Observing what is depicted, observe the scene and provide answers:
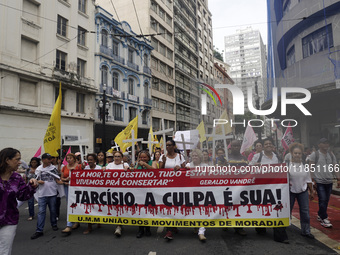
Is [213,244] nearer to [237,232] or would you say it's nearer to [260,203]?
[237,232]

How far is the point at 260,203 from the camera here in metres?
4.53

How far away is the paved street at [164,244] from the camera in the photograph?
13.4 feet

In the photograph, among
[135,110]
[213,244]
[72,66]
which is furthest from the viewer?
[135,110]

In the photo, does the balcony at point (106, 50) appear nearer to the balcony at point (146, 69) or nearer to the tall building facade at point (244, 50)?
the balcony at point (146, 69)

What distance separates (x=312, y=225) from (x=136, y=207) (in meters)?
3.59

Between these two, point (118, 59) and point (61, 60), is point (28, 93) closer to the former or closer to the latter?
point (61, 60)

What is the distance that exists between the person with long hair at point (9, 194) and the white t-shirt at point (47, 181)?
234cm

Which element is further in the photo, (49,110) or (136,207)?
(49,110)

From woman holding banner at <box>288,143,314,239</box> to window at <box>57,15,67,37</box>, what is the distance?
20236 millimetres

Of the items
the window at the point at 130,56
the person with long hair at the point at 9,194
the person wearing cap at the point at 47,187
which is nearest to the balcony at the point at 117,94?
the window at the point at 130,56

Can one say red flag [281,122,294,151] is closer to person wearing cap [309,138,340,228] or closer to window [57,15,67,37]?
person wearing cap [309,138,340,228]

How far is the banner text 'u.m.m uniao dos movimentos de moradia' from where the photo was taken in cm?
452

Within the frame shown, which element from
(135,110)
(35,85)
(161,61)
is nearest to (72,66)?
(35,85)

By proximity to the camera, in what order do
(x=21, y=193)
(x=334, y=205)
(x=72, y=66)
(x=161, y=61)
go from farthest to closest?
1. (x=161, y=61)
2. (x=72, y=66)
3. (x=334, y=205)
4. (x=21, y=193)
